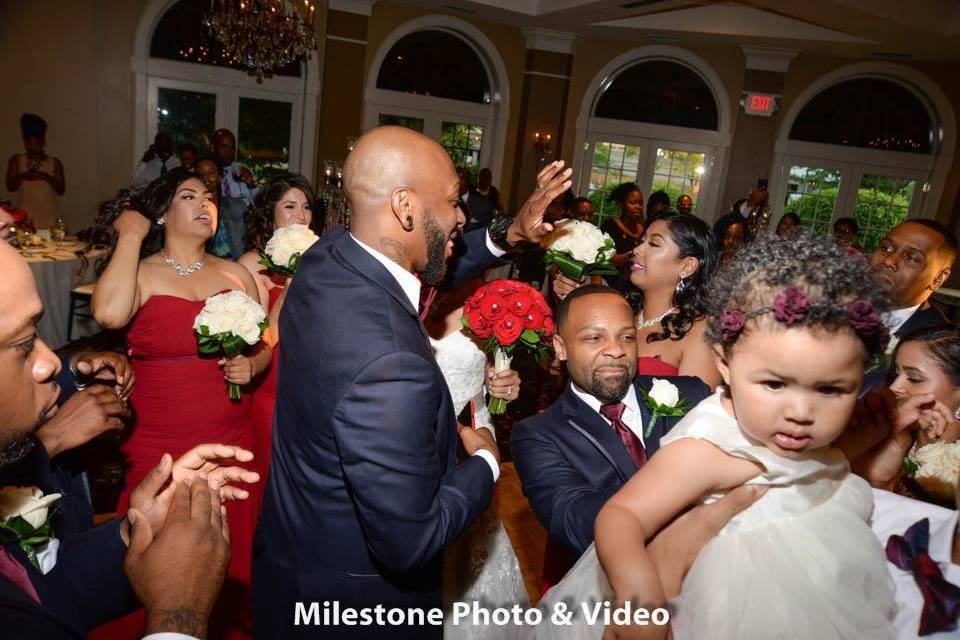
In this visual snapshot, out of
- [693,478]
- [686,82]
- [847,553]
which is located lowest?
[847,553]

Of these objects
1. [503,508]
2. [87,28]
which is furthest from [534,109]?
[503,508]

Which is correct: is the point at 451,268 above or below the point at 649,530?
above

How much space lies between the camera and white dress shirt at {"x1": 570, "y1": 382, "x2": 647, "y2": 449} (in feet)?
7.82

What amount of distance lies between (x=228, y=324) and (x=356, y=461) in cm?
180

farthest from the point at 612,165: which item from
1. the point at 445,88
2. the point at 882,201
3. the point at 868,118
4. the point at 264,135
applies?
the point at 264,135

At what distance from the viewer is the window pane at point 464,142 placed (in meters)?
13.4

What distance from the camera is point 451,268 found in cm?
315

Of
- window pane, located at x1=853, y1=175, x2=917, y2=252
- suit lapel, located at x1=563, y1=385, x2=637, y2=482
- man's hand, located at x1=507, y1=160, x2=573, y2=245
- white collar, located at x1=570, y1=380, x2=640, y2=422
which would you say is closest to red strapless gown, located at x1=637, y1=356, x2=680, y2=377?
white collar, located at x1=570, y1=380, x2=640, y2=422

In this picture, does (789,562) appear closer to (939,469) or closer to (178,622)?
(939,469)

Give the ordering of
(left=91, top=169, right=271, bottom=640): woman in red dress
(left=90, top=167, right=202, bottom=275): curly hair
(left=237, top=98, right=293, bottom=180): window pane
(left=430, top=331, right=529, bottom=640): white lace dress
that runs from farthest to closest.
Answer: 1. (left=237, top=98, right=293, bottom=180): window pane
2. (left=90, top=167, right=202, bottom=275): curly hair
3. (left=91, top=169, right=271, bottom=640): woman in red dress
4. (left=430, top=331, right=529, bottom=640): white lace dress

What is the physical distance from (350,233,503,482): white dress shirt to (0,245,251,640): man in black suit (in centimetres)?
73

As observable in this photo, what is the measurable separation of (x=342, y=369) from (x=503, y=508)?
127 inches

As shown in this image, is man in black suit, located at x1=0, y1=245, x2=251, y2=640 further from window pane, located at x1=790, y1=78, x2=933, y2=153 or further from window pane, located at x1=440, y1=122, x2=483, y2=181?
window pane, located at x1=790, y1=78, x2=933, y2=153

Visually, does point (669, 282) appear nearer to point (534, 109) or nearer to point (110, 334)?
point (110, 334)
